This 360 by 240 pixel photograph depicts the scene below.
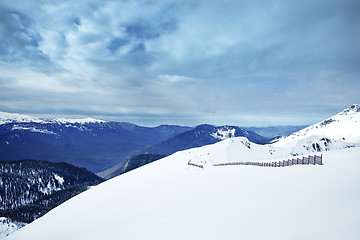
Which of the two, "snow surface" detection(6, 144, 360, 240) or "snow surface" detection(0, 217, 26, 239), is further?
"snow surface" detection(0, 217, 26, 239)

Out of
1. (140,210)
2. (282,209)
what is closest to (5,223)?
(140,210)

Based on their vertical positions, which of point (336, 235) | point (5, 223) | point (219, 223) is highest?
point (336, 235)

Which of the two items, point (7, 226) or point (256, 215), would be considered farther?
point (7, 226)

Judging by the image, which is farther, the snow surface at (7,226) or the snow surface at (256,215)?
the snow surface at (7,226)

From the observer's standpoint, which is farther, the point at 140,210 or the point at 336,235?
the point at 140,210

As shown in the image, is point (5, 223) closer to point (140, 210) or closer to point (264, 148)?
point (264, 148)

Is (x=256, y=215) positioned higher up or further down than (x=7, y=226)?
higher up

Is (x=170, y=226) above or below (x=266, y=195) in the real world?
below

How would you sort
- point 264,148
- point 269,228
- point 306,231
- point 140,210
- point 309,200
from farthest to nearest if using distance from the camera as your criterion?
point 264,148 < point 140,210 < point 309,200 < point 269,228 < point 306,231

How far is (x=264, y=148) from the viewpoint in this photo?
10012 centimetres

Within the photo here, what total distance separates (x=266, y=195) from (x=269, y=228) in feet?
14.8

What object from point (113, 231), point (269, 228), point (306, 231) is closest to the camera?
point (306, 231)

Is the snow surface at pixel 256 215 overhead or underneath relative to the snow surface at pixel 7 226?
overhead

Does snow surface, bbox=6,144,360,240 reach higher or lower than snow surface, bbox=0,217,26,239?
higher
